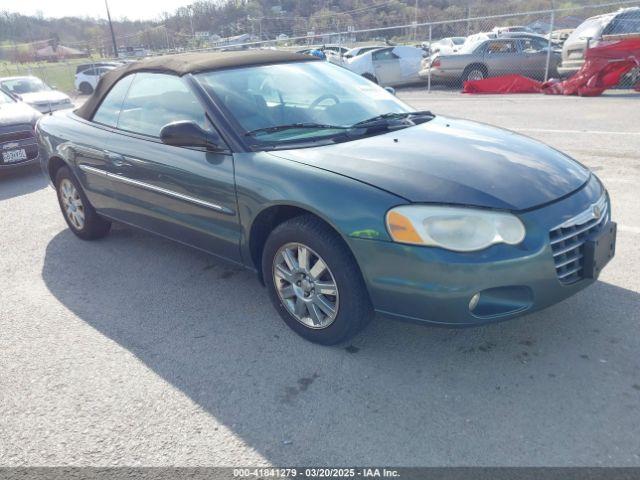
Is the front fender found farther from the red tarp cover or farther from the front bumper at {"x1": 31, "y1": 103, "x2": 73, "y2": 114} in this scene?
the front bumper at {"x1": 31, "y1": 103, "x2": 73, "y2": 114}

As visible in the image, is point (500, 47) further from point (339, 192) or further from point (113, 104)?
point (339, 192)

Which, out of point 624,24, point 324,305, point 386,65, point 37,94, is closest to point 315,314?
A: point 324,305

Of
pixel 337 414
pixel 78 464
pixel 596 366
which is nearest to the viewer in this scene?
pixel 78 464

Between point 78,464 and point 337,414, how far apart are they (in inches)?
44.1

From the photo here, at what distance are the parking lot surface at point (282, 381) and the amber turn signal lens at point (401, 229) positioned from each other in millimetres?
611

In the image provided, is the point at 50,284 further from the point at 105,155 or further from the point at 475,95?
the point at 475,95

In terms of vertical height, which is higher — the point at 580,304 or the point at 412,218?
the point at 412,218

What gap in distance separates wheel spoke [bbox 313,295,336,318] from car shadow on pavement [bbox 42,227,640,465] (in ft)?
0.78

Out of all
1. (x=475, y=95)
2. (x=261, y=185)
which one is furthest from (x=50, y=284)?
(x=475, y=95)

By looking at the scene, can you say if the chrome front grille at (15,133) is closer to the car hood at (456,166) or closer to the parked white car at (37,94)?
the parked white car at (37,94)

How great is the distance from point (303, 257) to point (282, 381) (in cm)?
65

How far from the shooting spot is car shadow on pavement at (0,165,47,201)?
23.4 feet

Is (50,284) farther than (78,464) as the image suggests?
Yes

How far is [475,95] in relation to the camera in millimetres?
13750
